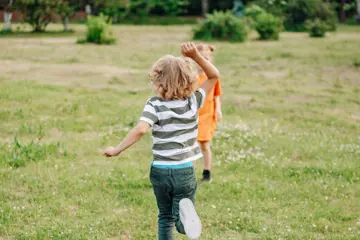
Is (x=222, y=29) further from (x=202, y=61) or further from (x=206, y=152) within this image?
(x=202, y=61)

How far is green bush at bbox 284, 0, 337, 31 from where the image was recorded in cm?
3806

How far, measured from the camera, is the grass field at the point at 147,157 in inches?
227

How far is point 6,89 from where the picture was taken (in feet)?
39.6

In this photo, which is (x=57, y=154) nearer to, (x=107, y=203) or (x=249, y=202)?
(x=107, y=203)

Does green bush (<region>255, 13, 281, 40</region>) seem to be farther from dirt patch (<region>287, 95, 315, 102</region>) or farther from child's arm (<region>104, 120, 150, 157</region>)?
child's arm (<region>104, 120, 150, 157</region>)

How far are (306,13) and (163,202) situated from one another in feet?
123

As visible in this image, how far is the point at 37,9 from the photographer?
93.8ft

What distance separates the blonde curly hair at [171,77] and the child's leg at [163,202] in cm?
67

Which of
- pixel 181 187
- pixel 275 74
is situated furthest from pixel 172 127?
pixel 275 74

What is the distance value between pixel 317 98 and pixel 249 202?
26.4 feet

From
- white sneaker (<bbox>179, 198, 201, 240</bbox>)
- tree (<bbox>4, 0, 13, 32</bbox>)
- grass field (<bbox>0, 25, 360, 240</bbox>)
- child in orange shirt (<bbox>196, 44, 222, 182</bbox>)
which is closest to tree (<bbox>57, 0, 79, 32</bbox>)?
tree (<bbox>4, 0, 13, 32</bbox>)

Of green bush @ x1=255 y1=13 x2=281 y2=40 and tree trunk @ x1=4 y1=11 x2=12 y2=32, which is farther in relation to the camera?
green bush @ x1=255 y1=13 x2=281 y2=40

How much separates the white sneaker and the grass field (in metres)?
1.42

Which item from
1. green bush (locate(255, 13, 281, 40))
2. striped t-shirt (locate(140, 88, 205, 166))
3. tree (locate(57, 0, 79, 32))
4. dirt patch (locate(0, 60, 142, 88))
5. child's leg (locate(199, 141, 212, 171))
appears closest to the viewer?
striped t-shirt (locate(140, 88, 205, 166))
